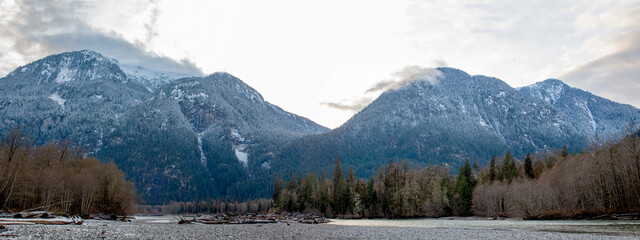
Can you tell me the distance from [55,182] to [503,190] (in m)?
95.9

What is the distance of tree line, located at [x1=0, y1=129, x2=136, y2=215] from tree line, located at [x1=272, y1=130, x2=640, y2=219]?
6654 cm

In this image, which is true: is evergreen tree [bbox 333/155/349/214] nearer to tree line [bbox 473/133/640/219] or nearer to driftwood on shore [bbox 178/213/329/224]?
driftwood on shore [bbox 178/213/329/224]

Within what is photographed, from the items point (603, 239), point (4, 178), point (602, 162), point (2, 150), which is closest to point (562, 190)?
point (602, 162)

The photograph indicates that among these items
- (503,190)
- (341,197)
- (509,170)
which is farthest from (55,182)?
(509,170)

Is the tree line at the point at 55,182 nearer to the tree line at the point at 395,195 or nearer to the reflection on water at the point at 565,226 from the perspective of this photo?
the reflection on water at the point at 565,226

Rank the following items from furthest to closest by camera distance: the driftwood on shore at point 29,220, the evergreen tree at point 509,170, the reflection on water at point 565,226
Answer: the evergreen tree at point 509,170
the reflection on water at point 565,226
the driftwood on shore at point 29,220

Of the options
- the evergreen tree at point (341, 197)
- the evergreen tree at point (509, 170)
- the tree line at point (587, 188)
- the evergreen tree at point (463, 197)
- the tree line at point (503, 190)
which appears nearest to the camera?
the tree line at point (587, 188)

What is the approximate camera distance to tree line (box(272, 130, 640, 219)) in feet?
210

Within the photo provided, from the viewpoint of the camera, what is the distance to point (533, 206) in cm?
Result: 8306

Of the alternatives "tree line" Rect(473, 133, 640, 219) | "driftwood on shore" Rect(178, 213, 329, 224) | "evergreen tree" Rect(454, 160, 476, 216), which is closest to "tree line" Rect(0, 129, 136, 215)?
"driftwood on shore" Rect(178, 213, 329, 224)

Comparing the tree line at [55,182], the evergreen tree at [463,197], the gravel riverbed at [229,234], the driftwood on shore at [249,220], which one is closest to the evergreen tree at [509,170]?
the evergreen tree at [463,197]

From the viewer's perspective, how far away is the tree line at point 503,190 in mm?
64000

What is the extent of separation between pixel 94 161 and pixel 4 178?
33.4 m

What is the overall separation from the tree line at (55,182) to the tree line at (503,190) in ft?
218
